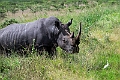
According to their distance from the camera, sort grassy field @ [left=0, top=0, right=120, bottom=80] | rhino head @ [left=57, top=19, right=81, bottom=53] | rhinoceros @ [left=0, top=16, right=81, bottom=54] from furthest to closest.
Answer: rhinoceros @ [left=0, top=16, right=81, bottom=54], rhino head @ [left=57, top=19, right=81, bottom=53], grassy field @ [left=0, top=0, right=120, bottom=80]

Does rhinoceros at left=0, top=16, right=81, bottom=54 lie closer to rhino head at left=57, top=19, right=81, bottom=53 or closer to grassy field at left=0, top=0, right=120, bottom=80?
rhino head at left=57, top=19, right=81, bottom=53

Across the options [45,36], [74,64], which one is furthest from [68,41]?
[74,64]

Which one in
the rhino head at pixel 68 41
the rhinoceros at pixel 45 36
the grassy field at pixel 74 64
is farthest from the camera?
the rhinoceros at pixel 45 36

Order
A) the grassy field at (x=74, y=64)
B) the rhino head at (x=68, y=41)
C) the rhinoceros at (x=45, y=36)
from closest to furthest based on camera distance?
the grassy field at (x=74, y=64)
the rhino head at (x=68, y=41)
the rhinoceros at (x=45, y=36)

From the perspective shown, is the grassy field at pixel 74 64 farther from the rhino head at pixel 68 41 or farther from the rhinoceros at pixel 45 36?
the rhinoceros at pixel 45 36

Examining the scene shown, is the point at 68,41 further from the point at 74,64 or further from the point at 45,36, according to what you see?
the point at 74,64

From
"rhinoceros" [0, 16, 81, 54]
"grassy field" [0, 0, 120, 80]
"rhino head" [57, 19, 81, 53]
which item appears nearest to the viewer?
"grassy field" [0, 0, 120, 80]

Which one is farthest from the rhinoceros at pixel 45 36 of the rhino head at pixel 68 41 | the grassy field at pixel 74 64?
the grassy field at pixel 74 64

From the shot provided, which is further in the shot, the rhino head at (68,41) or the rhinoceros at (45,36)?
the rhinoceros at (45,36)

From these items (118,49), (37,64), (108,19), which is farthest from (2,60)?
(108,19)

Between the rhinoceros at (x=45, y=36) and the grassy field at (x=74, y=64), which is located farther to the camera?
the rhinoceros at (x=45, y=36)

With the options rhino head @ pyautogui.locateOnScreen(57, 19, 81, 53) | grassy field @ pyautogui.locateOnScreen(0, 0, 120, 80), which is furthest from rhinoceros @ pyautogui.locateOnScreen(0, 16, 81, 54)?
grassy field @ pyautogui.locateOnScreen(0, 0, 120, 80)

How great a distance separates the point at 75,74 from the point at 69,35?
7.04 feet

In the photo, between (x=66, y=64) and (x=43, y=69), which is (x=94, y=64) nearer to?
(x=66, y=64)
